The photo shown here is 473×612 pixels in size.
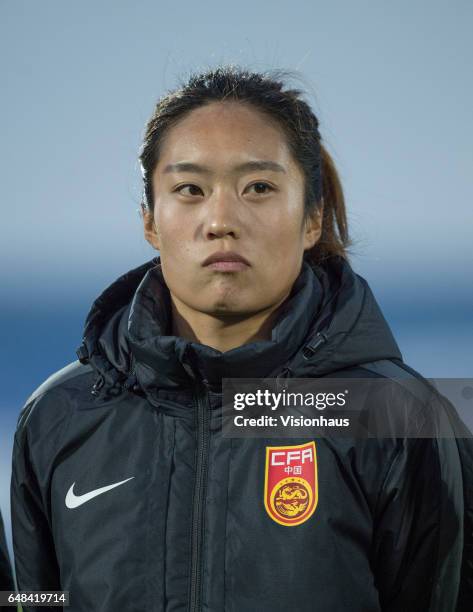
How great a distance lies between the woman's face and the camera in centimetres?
203

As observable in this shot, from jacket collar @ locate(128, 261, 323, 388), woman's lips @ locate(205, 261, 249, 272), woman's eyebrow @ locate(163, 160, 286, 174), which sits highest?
woman's eyebrow @ locate(163, 160, 286, 174)

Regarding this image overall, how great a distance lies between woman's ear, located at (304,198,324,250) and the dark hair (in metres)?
0.01

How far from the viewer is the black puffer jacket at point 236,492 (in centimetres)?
193

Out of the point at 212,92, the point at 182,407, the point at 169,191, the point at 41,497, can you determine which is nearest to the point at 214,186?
the point at 169,191

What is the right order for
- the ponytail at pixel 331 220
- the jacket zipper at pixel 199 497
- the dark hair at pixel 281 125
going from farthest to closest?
the ponytail at pixel 331 220, the dark hair at pixel 281 125, the jacket zipper at pixel 199 497

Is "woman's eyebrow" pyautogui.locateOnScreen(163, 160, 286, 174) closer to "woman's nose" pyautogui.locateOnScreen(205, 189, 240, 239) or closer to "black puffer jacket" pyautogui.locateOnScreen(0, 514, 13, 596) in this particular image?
"woman's nose" pyautogui.locateOnScreen(205, 189, 240, 239)

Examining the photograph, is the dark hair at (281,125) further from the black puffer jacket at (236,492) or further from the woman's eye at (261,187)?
the black puffer jacket at (236,492)

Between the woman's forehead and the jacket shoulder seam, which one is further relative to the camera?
the jacket shoulder seam

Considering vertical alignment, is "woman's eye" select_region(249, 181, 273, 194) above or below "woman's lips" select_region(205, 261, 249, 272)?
above

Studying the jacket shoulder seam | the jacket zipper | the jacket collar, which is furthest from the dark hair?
the jacket zipper

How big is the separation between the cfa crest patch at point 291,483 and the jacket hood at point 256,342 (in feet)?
0.58

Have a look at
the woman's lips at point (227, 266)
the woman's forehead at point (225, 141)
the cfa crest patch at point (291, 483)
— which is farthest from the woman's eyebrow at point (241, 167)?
the cfa crest patch at point (291, 483)

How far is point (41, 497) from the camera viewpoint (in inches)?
86.7

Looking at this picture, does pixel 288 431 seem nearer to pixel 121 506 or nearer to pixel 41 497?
pixel 121 506
